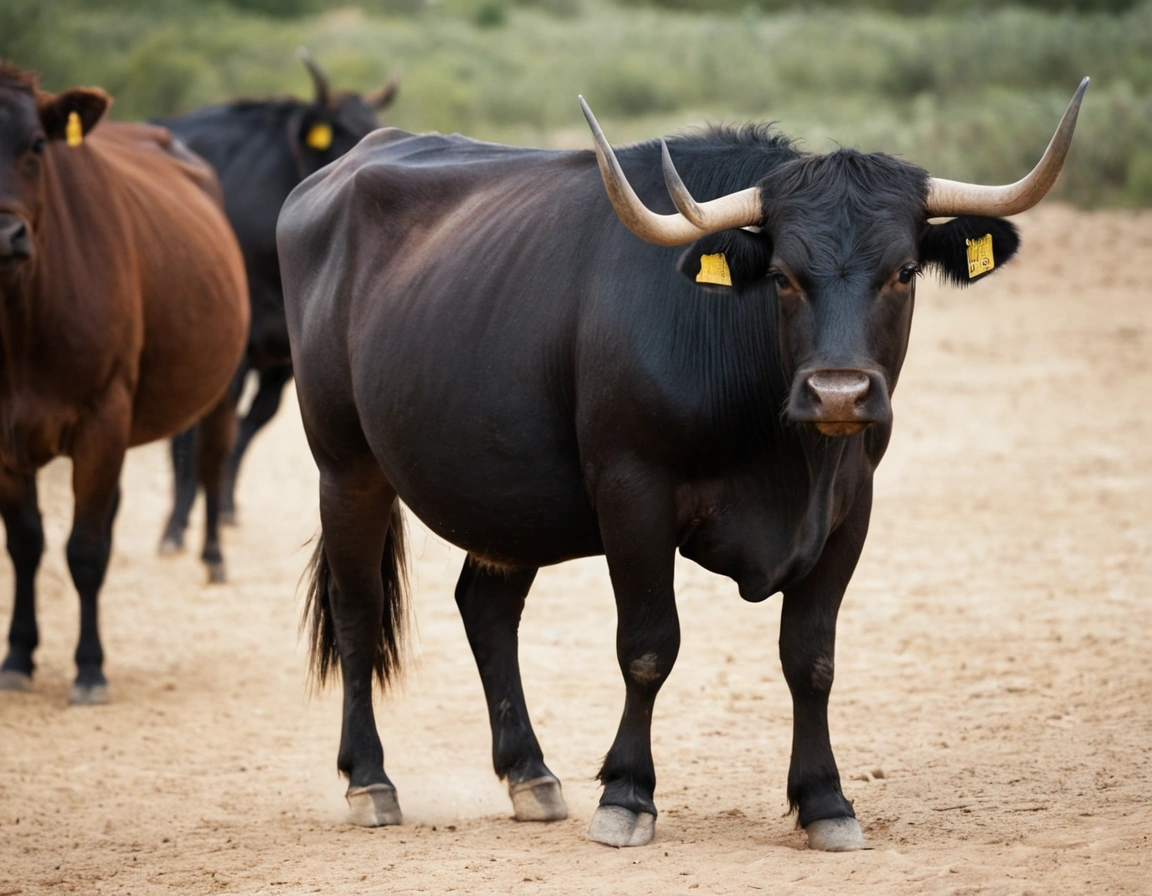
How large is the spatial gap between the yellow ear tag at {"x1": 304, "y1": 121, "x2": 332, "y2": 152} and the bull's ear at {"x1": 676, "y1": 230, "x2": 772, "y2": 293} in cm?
826

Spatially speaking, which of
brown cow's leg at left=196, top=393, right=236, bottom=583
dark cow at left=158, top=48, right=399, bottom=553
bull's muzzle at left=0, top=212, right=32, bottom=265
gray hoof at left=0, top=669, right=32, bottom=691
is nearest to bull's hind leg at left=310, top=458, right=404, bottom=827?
bull's muzzle at left=0, top=212, right=32, bottom=265

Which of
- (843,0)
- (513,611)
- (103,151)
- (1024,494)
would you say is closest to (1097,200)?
(1024,494)

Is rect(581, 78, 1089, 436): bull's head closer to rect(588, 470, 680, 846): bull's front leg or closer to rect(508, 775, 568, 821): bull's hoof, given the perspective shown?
rect(588, 470, 680, 846): bull's front leg

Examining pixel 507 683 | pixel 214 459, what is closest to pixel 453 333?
pixel 507 683

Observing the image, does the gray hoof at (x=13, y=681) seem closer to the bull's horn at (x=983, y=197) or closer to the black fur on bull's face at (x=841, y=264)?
the black fur on bull's face at (x=841, y=264)

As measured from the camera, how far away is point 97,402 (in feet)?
25.3

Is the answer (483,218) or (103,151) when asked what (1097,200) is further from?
(483,218)

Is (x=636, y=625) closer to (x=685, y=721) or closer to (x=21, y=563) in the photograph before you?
(x=685, y=721)

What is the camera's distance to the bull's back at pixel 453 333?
5.18 m

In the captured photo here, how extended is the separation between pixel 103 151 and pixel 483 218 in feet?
13.2

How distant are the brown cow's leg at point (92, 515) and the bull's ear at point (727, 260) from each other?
3.82 meters

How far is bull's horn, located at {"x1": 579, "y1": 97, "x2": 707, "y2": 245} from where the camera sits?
4.57 meters

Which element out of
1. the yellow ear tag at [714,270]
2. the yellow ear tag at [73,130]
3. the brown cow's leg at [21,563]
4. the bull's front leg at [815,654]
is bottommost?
the brown cow's leg at [21,563]

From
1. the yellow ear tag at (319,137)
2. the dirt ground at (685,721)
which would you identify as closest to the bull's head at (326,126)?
the yellow ear tag at (319,137)
